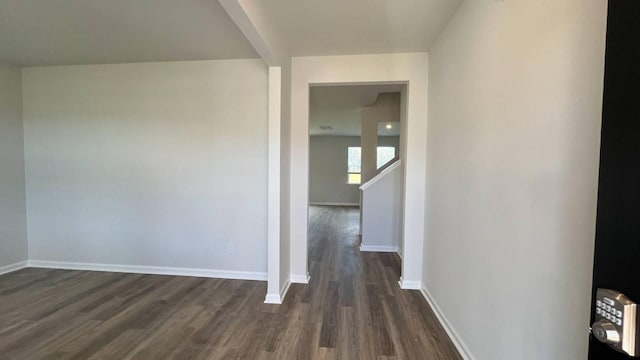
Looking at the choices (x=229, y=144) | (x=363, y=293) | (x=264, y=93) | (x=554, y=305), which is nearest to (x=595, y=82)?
(x=554, y=305)

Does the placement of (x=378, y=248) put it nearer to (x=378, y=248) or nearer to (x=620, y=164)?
(x=378, y=248)

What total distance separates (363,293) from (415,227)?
2.93 feet

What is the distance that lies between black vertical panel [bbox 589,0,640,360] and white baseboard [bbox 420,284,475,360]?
5.03ft

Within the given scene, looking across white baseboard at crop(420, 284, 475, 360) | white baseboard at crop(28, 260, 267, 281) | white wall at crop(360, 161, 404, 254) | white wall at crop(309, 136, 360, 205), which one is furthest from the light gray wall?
white wall at crop(309, 136, 360, 205)

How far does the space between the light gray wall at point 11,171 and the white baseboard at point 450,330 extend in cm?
492

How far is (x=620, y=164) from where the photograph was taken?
23.2 inches

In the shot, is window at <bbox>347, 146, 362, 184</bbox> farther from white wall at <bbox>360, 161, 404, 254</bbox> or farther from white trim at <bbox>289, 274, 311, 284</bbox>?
white trim at <bbox>289, 274, 311, 284</bbox>

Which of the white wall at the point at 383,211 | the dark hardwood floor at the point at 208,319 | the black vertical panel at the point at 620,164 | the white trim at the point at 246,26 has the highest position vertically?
the white trim at the point at 246,26

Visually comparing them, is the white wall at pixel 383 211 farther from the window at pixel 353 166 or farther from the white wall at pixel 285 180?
the window at pixel 353 166

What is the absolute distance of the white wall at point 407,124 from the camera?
118 inches

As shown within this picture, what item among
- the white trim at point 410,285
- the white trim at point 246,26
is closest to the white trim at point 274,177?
the white trim at point 246,26

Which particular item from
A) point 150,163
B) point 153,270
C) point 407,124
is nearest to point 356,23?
point 407,124

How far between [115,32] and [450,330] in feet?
12.6

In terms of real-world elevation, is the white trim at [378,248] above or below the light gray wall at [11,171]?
below
